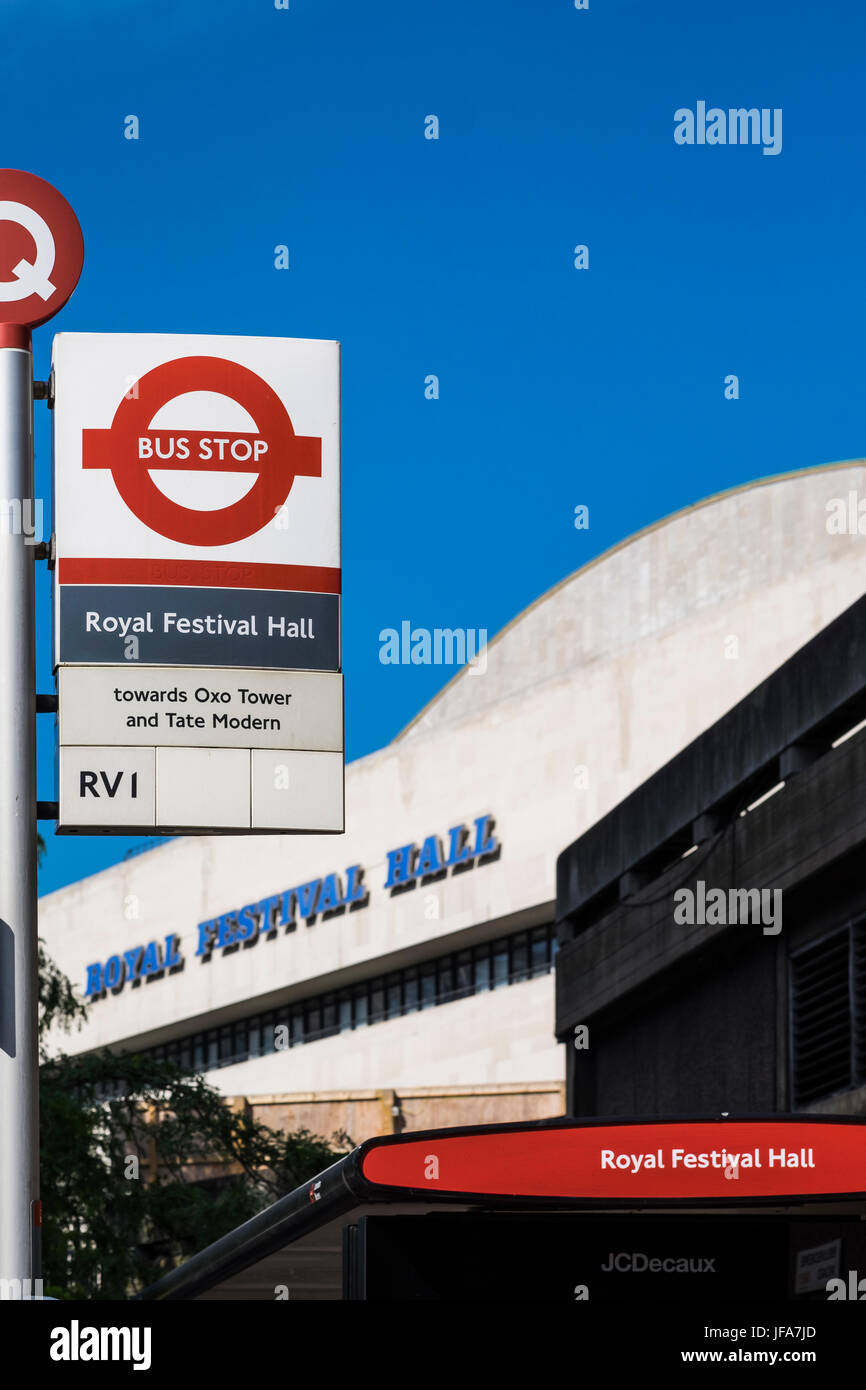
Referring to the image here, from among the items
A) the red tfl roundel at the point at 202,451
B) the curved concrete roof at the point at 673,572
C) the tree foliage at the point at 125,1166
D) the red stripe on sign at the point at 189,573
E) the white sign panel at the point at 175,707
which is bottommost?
the tree foliage at the point at 125,1166

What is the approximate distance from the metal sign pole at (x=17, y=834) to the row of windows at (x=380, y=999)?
137 feet

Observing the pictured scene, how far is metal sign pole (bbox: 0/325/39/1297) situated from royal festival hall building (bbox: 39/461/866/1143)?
1332 inches

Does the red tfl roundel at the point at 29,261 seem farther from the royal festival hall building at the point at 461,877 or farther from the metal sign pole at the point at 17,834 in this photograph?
the royal festival hall building at the point at 461,877

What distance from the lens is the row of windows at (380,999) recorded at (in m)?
53.6

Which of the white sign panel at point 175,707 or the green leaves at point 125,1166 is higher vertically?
the white sign panel at point 175,707

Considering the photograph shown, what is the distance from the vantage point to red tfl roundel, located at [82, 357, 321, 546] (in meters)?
8.54

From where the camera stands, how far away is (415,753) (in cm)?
5806

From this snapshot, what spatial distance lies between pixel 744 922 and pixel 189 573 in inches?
508

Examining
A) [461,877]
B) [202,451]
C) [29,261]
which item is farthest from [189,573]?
[461,877]

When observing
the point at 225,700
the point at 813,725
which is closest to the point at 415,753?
the point at 813,725

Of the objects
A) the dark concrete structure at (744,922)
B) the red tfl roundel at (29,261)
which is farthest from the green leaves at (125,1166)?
the red tfl roundel at (29,261)

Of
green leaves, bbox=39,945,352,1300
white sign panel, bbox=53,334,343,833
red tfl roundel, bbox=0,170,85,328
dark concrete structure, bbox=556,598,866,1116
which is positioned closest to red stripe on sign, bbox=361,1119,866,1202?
white sign panel, bbox=53,334,343,833

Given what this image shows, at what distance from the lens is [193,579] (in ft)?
28.0

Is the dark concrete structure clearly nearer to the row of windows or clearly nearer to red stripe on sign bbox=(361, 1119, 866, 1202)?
red stripe on sign bbox=(361, 1119, 866, 1202)
